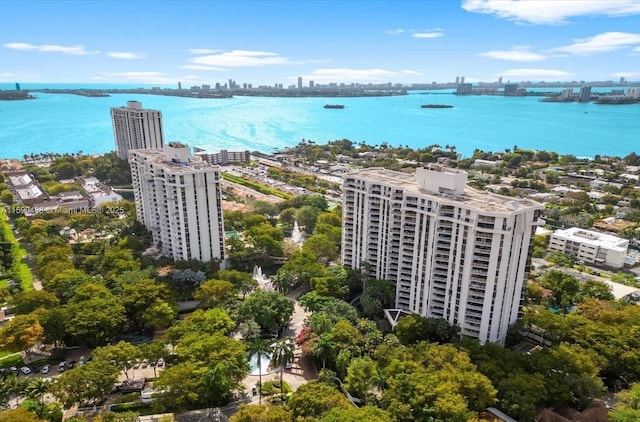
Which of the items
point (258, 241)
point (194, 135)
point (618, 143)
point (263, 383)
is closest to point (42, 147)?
point (194, 135)

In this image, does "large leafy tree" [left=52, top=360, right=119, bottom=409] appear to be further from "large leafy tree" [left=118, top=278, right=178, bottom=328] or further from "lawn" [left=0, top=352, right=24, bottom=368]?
"lawn" [left=0, top=352, right=24, bottom=368]

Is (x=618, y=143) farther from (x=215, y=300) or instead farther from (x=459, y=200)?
(x=215, y=300)

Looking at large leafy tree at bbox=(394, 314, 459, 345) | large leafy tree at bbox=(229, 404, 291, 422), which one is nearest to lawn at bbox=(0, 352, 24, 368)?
large leafy tree at bbox=(229, 404, 291, 422)

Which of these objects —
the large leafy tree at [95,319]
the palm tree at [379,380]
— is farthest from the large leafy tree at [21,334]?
the palm tree at [379,380]

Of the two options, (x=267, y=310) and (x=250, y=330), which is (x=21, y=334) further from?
(x=267, y=310)

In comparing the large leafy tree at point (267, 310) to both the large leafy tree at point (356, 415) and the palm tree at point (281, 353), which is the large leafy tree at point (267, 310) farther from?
the large leafy tree at point (356, 415)

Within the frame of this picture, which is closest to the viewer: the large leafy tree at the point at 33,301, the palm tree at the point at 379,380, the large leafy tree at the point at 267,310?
the palm tree at the point at 379,380
